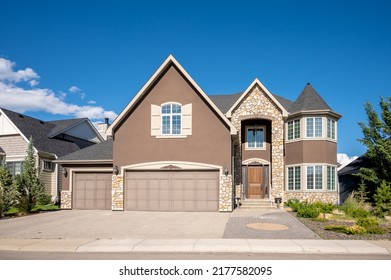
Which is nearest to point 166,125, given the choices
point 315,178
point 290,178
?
point 290,178

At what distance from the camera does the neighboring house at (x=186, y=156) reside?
64.4 feet

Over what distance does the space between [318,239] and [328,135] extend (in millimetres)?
13021

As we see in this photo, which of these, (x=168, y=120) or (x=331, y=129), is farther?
(x=331, y=129)

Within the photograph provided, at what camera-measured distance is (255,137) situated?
2406cm

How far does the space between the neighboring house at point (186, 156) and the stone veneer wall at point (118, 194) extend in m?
0.06

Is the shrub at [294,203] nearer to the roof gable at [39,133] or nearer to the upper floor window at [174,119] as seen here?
the upper floor window at [174,119]

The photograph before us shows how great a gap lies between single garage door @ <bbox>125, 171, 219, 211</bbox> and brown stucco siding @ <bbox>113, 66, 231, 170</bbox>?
86cm

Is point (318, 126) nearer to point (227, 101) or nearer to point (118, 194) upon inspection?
point (227, 101)

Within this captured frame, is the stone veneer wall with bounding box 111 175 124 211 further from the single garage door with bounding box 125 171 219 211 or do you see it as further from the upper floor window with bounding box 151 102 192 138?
the upper floor window with bounding box 151 102 192 138

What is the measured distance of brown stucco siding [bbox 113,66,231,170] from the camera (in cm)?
1955

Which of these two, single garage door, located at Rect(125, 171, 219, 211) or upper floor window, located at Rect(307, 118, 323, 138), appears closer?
single garage door, located at Rect(125, 171, 219, 211)

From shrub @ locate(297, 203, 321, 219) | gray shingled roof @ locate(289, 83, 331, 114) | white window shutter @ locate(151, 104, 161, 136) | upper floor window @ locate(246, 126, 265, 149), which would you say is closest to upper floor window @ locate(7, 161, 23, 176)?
white window shutter @ locate(151, 104, 161, 136)

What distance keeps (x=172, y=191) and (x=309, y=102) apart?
11.1m
